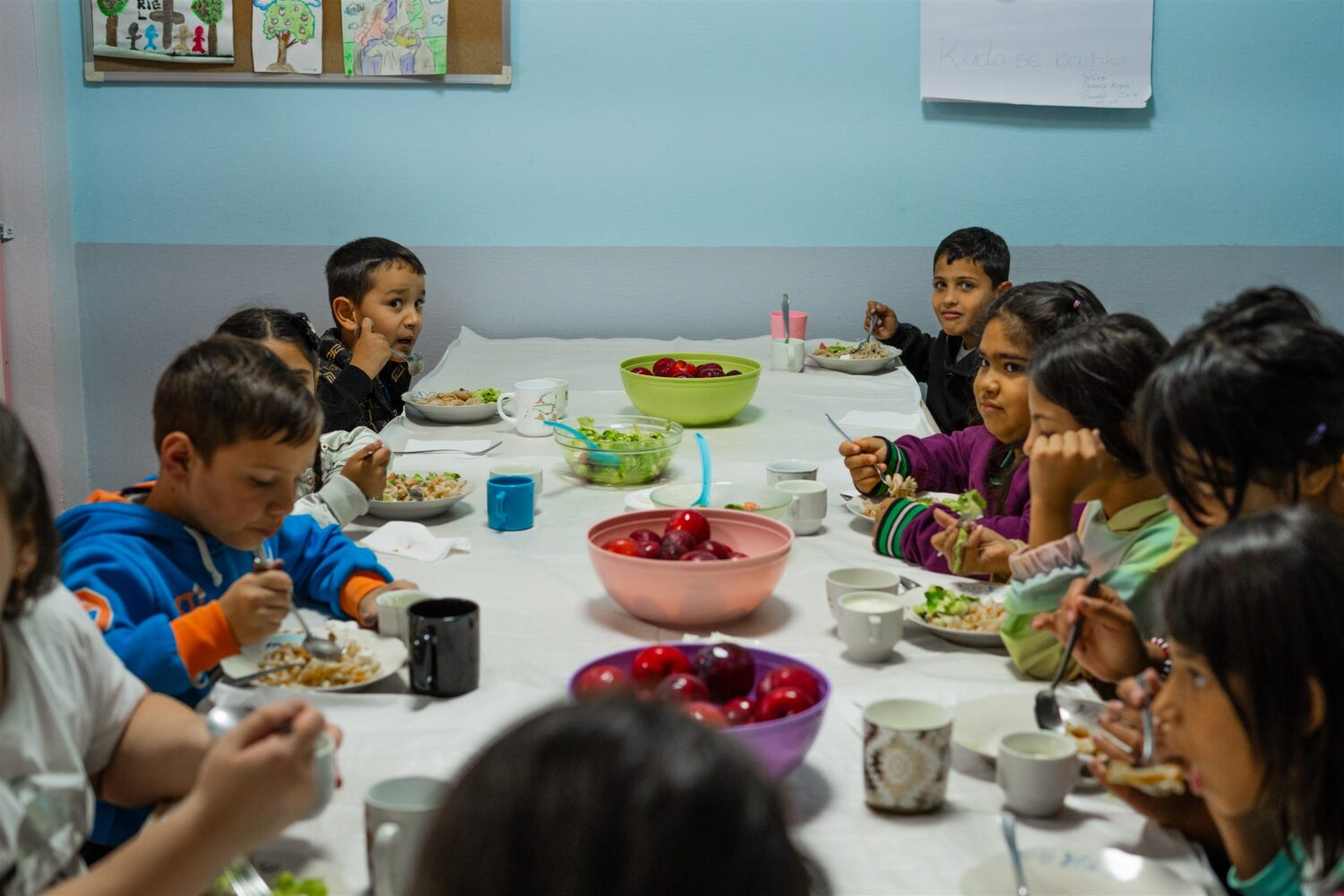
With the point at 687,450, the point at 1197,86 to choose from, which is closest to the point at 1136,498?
the point at 687,450

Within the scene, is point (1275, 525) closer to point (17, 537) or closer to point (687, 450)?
point (17, 537)

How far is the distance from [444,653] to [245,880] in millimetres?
433

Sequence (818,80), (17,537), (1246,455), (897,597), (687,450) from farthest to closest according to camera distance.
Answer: (818,80) → (687,450) → (897,597) → (1246,455) → (17,537)

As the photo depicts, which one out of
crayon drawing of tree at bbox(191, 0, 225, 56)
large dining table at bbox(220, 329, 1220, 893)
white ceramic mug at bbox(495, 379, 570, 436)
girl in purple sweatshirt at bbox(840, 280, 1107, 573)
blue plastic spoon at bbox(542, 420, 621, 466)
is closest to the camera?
large dining table at bbox(220, 329, 1220, 893)

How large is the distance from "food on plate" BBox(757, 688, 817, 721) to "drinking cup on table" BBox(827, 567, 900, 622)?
50 centimetres

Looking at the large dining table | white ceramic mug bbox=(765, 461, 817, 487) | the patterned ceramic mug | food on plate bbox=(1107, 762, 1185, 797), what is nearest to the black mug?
the large dining table

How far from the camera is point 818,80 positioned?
4094mm

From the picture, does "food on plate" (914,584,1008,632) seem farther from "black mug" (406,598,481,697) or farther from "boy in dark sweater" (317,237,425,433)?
"boy in dark sweater" (317,237,425,433)

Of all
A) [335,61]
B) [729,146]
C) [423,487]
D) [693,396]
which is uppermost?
[335,61]

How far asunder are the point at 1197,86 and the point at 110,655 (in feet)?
13.2

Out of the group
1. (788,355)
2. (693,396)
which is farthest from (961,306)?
(693,396)

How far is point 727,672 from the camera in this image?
49.0 inches

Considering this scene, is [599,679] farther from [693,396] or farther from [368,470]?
[693,396]

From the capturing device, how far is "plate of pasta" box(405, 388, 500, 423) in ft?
9.67
